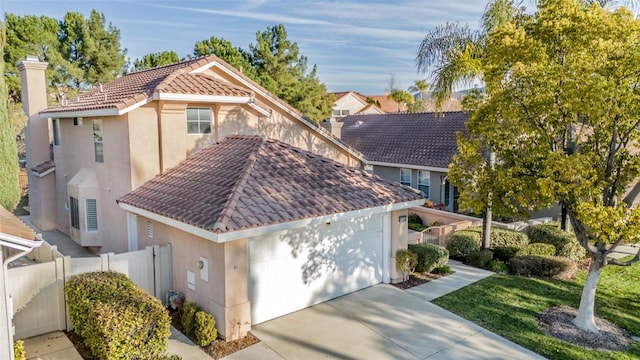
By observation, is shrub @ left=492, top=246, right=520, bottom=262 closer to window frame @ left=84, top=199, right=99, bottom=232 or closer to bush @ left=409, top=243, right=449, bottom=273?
bush @ left=409, top=243, right=449, bottom=273

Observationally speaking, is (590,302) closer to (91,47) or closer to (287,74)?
(287,74)

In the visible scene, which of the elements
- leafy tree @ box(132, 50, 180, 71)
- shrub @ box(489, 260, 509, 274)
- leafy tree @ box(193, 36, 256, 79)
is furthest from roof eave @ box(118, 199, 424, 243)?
leafy tree @ box(132, 50, 180, 71)

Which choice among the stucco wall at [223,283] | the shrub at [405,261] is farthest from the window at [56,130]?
the shrub at [405,261]

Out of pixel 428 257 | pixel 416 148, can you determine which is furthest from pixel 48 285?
pixel 416 148

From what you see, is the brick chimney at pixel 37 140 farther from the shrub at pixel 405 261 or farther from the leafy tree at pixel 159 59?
the leafy tree at pixel 159 59

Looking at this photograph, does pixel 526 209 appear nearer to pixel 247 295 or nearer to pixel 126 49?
pixel 247 295

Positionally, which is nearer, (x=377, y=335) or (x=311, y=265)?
(x=377, y=335)
